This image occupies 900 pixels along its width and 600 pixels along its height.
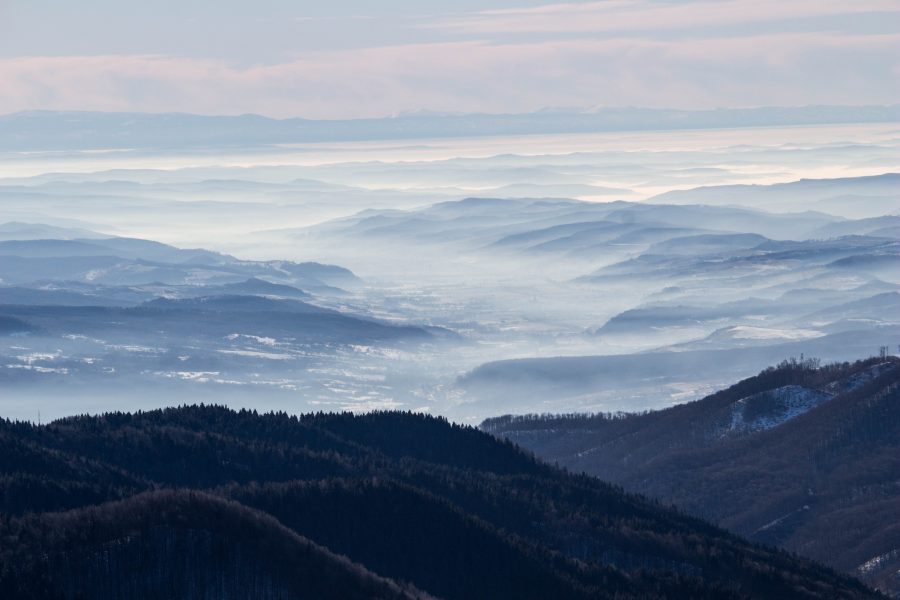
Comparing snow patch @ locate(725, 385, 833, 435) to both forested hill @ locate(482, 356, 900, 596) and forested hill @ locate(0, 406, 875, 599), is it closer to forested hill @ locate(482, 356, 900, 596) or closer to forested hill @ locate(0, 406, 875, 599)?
forested hill @ locate(482, 356, 900, 596)

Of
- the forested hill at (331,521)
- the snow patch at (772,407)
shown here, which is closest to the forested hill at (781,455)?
the snow patch at (772,407)

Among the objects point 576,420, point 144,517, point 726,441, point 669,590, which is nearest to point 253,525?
point 144,517

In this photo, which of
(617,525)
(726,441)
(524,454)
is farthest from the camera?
(726,441)

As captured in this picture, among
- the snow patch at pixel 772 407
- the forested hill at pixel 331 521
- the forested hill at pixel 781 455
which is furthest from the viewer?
the snow patch at pixel 772 407

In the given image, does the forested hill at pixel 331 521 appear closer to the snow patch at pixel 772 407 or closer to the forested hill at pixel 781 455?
the forested hill at pixel 781 455

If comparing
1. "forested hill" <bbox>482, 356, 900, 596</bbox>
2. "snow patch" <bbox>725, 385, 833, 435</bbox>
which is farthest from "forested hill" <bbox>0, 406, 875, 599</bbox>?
"snow patch" <bbox>725, 385, 833, 435</bbox>

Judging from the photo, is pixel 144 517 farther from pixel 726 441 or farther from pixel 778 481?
pixel 726 441
